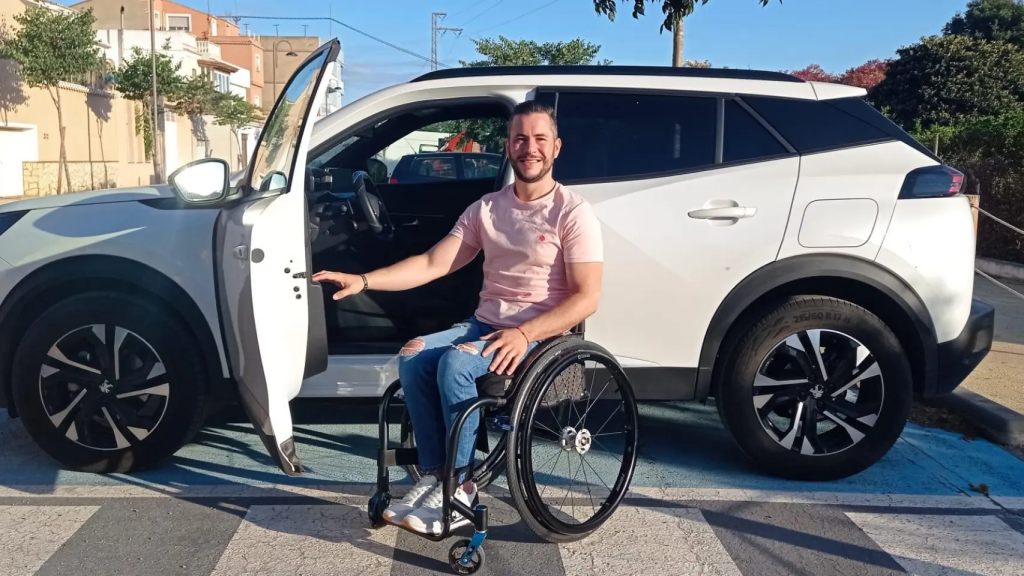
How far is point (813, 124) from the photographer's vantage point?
13.2 feet

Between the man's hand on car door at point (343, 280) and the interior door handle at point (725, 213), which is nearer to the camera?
the man's hand on car door at point (343, 280)

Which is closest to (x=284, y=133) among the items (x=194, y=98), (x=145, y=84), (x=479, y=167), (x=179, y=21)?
(x=479, y=167)

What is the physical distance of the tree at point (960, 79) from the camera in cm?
2188

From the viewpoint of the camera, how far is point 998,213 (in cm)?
1082

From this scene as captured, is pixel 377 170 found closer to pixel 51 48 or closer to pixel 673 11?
pixel 673 11

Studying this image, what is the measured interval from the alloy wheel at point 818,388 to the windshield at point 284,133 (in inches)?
86.5

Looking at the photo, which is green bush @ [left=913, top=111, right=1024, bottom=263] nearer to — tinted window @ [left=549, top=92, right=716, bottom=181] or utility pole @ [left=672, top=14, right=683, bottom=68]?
utility pole @ [left=672, top=14, right=683, bottom=68]

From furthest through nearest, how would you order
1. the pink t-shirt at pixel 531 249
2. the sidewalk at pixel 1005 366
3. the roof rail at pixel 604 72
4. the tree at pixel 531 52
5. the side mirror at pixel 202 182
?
1. the tree at pixel 531 52
2. the sidewalk at pixel 1005 366
3. the roof rail at pixel 604 72
4. the side mirror at pixel 202 182
5. the pink t-shirt at pixel 531 249

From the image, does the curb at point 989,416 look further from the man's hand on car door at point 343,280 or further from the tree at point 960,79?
the tree at point 960,79

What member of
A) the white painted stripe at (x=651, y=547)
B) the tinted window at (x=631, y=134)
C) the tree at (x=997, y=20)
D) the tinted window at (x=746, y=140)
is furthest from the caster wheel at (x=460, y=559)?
the tree at (x=997, y=20)

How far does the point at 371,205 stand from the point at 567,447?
65.5 inches

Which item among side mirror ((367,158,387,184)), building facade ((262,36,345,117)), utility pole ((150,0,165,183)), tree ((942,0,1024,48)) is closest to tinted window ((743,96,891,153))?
side mirror ((367,158,387,184))

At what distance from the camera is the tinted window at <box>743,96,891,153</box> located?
3982 millimetres

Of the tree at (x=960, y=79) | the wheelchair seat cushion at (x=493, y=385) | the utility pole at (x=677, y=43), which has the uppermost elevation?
the tree at (x=960, y=79)
